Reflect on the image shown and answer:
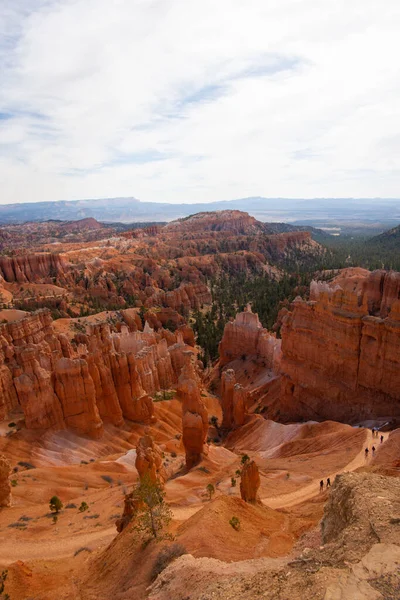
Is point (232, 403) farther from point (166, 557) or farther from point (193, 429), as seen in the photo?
point (166, 557)

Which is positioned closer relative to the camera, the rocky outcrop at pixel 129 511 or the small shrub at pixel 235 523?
the small shrub at pixel 235 523

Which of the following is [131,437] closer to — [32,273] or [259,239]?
[32,273]

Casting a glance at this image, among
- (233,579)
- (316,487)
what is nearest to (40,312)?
(316,487)

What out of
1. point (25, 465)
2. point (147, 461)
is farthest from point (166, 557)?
point (25, 465)

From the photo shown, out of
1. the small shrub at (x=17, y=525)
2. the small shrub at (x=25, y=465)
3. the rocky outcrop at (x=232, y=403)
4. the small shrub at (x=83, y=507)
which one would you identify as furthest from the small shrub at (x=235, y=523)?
the rocky outcrop at (x=232, y=403)

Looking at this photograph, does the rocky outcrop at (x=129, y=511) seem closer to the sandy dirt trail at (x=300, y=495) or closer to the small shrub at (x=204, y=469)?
the sandy dirt trail at (x=300, y=495)
